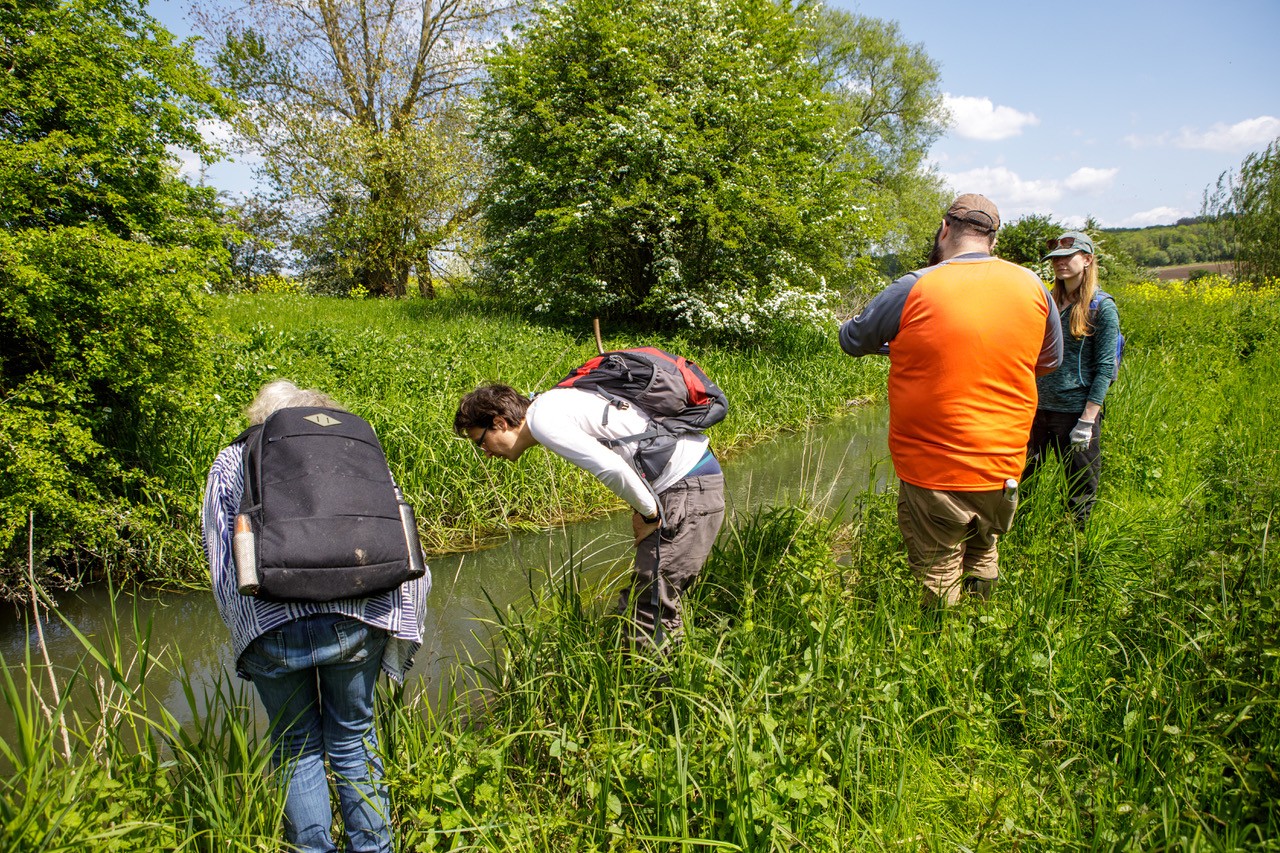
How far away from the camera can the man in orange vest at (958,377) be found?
2.85 m

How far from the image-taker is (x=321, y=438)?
2186mm

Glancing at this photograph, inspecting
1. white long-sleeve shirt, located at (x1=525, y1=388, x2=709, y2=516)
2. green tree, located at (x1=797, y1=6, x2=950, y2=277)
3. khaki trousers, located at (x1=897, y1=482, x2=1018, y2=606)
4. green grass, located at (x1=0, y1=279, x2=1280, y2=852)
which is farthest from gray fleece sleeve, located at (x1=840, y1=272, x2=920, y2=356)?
green tree, located at (x1=797, y1=6, x2=950, y2=277)

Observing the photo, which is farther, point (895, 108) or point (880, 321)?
point (895, 108)

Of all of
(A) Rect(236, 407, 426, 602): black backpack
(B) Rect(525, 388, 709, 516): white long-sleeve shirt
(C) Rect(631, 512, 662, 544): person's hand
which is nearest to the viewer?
(A) Rect(236, 407, 426, 602): black backpack

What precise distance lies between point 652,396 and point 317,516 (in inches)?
48.7

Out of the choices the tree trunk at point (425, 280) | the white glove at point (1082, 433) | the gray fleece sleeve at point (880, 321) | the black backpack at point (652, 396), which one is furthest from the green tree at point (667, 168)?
the black backpack at point (652, 396)

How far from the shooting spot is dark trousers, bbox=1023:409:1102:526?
13.4 feet

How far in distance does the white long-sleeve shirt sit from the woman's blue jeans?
843 millimetres

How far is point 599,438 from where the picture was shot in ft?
9.07

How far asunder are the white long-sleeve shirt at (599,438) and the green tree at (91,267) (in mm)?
3392

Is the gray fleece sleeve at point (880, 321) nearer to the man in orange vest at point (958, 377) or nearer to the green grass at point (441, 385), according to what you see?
the man in orange vest at point (958, 377)

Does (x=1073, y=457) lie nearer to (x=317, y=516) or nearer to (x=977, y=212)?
(x=977, y=212)

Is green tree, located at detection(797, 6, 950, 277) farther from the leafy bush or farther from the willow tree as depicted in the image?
the leafy bush

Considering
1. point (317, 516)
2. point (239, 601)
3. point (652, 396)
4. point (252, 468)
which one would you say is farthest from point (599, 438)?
point (239, 601)
